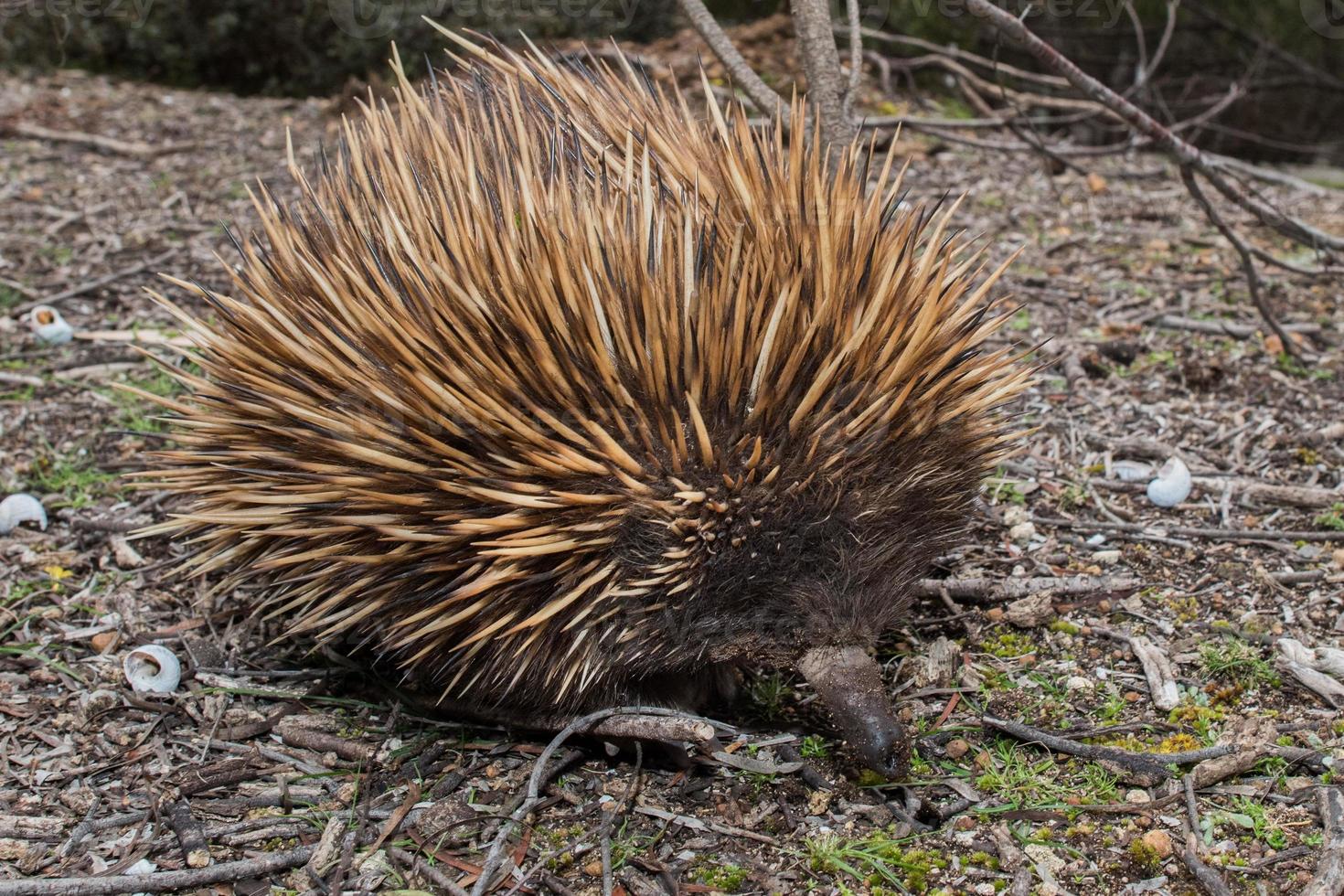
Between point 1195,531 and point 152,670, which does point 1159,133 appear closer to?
point 1195,531

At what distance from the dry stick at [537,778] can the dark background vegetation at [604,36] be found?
5675 millimetres

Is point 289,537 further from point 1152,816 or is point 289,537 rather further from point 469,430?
point 1152,816

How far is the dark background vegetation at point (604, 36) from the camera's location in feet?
25.5

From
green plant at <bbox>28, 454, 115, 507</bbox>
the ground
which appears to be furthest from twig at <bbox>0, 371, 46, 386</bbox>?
green plant at <bbox>28, 454, 115, 507</bbox>

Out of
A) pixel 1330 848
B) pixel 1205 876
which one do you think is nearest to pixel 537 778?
pixel 1205 876

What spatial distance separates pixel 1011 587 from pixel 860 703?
1.09m

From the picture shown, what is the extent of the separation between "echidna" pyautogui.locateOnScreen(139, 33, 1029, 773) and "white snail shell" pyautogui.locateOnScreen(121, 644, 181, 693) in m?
0.52

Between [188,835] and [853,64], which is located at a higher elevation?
[853,64]

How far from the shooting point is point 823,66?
13.3 ft

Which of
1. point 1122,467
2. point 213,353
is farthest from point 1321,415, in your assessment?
point 213,353

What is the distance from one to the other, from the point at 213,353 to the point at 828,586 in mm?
1790

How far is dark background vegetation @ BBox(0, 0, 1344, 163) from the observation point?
778 centimetres

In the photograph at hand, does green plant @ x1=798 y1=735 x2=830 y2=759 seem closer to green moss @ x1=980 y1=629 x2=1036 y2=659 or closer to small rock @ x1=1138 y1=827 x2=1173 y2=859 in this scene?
green moss @ x1=980 y1=629 x2=1036 y2=659

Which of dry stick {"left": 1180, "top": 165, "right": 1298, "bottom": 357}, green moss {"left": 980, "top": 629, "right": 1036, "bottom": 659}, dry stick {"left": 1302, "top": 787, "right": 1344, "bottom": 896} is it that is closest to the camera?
dry stick {"left": 1302, "top": 787, "right": 1344, "bottom": 896}
